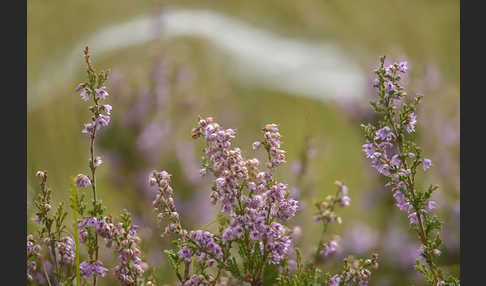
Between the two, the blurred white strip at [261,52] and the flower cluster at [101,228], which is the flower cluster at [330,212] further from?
the blurred white strip at [261,52]

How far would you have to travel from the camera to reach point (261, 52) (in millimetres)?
3359

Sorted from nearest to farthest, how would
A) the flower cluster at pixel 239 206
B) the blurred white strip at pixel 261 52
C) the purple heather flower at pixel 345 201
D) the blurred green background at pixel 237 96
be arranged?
the flower cluster at pixel 239 206 → the purple heather flower at pixel 345 201 → the blurred green background at pixel 237 96 → the blurred white strip at pixel 261 52

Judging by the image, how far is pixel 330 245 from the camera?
101cm

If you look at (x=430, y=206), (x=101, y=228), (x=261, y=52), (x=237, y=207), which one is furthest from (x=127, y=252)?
(x=261, y=52)

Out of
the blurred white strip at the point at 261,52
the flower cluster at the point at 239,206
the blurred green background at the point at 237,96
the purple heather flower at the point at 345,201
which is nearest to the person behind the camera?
the flower cluster at the point at 239,206

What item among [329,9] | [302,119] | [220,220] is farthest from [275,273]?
[329,9]

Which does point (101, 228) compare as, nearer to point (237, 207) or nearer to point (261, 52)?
point (237, 207)

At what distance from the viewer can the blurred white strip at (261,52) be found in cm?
294

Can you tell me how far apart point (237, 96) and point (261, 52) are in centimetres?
40

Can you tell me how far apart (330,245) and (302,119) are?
201 centimetres

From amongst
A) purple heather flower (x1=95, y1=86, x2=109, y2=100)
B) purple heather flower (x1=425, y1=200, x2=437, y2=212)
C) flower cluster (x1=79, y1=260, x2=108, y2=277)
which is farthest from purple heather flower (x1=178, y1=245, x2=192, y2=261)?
purple heather flower (x1=425, y1=200, x2=437, y2=212)

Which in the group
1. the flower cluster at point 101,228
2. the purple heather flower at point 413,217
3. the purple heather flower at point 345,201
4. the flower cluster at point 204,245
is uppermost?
the purple heather flower at point 345,201

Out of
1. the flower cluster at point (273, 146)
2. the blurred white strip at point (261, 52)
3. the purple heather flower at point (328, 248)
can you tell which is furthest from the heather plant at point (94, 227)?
the blurred white strip at point (261, 52)

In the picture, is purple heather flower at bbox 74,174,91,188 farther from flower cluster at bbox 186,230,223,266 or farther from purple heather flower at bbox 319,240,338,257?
purple heather flower at bbox 319,240,338,257
